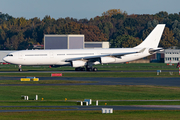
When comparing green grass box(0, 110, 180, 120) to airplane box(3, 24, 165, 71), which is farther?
airplane box(3, 24, 165, 71)

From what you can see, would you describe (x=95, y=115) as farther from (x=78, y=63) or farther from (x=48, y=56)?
(x=48, y=56)

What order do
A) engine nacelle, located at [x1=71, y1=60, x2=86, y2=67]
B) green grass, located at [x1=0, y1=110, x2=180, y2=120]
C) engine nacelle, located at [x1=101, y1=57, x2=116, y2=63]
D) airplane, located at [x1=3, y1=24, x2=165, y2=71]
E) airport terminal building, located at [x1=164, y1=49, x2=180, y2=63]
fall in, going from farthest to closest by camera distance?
airport terminal building, located at [x1=164, y1=49, x2=180, y2=63], airplane, located at [x1=3, y1=24, x2=165, y2=71], engine nacelle, located at [x1=101, y1=57, x2=116, y2=63], engine nacelle, located at [x1=71, y1=60, x2=86, y2=67], green grass, located at [x1=0, y1=110, x2=180, y2=120]

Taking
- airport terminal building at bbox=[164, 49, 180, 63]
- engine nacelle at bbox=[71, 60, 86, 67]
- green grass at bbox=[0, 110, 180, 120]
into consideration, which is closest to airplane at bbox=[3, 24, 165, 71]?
engine nacelle at bbox=[71, 60, 86, 67]

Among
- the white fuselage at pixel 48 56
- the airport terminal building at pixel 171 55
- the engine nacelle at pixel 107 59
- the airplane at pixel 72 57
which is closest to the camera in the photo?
the engine nacelle at pixel 107 59

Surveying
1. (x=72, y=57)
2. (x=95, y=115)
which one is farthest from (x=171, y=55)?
(x=95, y=115)

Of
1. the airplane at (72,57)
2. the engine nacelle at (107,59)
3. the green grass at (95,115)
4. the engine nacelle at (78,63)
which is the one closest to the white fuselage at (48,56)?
the airplane at (72,57)

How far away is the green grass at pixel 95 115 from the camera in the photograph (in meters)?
19.4

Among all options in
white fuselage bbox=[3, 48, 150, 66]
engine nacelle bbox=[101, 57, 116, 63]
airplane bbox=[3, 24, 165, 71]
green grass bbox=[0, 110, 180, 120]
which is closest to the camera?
green grass bbox=[0, 110, 180, 120]

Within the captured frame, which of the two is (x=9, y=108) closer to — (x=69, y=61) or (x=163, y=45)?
(x=69, y=61)

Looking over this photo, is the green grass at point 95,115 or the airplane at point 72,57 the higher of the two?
the airplane at point 72,57

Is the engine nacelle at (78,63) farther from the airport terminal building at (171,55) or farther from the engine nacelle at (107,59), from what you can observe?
the airport terminal building at (171,55)

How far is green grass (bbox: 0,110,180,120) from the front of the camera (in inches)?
763

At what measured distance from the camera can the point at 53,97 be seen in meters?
30.6

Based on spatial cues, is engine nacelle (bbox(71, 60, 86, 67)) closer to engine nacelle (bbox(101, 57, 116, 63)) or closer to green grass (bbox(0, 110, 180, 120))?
engine nacelle (bbox(101, 57, 116, 63))
